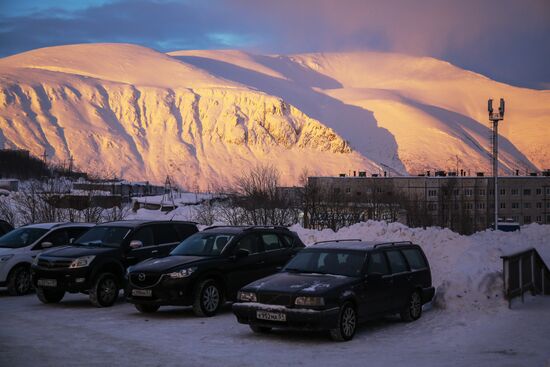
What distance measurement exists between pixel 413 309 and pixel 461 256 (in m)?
3.22

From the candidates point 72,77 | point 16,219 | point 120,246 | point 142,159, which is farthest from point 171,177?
point 120,246

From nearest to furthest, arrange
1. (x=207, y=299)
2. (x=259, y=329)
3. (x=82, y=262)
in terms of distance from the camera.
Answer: (x=259, y=329) < (x=207, y=299) < (x=82, y=262)

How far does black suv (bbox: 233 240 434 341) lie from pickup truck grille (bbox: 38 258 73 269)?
4853mm

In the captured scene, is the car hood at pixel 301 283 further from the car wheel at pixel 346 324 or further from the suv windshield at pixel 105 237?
the suv windshield at pixel 105 237

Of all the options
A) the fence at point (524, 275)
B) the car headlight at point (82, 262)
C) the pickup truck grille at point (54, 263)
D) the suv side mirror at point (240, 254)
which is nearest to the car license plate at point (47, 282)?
the pickup truck grille at point (54, 263)

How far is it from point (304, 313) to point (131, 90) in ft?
516

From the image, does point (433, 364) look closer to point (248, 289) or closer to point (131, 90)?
point (248, 289)

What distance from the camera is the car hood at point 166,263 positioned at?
13117mm

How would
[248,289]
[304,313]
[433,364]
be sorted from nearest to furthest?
[433,364], [304,313], [248,289]

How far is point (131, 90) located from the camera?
163 meters

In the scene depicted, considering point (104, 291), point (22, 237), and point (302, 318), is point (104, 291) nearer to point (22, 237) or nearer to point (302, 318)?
point (22, 237)

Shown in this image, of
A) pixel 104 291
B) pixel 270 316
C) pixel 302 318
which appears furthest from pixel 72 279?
pixel 302 318

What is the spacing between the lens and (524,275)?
14.5 m

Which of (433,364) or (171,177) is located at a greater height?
(171,177)
